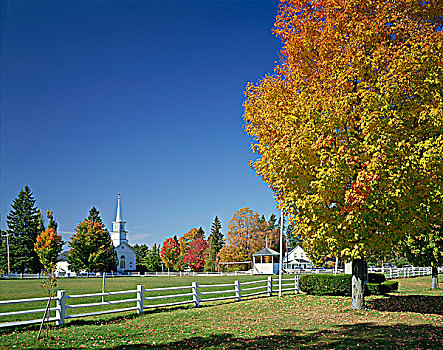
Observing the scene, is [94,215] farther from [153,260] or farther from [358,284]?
[358,284]

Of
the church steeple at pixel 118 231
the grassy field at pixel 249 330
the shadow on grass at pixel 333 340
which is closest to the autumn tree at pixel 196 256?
the church steeple at pixel 118 231

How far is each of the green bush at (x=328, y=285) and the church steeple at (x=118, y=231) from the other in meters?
78.9

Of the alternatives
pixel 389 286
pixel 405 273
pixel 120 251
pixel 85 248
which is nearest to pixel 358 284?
pixel 389 286

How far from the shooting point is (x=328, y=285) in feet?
77.3

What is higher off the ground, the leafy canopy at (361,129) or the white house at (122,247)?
the leafy canopy at (361,129)

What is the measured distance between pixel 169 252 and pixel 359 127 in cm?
7127

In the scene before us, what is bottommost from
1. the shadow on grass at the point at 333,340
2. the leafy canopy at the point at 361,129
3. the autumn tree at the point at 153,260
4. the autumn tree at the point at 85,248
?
the autumn tree at the point at 153,260

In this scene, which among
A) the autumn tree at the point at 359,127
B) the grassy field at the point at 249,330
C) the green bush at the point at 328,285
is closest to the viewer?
the grassy field at the point at 249,330

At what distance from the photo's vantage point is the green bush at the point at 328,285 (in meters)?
23.4

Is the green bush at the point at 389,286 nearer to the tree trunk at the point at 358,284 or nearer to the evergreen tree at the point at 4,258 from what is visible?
the tree trunk at the point at 358,284

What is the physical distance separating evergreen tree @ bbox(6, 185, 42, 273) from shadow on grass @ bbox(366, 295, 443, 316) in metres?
60.0

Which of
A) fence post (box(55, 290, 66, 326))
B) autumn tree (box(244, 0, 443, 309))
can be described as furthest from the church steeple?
autumn tree (box(244, 0, 443, 309))

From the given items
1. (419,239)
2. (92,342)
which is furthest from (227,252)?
(92,342)

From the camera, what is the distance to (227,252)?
68000 mm
